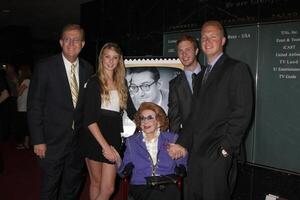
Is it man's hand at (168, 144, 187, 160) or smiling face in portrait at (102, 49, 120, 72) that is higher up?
smiling face in portrait at (102, 49, 120, 72)

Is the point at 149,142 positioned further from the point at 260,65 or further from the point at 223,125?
the point at 260,65

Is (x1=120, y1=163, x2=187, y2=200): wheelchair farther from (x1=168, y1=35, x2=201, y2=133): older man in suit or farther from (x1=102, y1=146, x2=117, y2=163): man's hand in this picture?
(x1=168, y1=35, x2=201, y2=133): older man in suit

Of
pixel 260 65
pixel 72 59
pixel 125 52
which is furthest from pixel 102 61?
pixel 125 52

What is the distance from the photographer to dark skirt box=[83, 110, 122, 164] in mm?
2736

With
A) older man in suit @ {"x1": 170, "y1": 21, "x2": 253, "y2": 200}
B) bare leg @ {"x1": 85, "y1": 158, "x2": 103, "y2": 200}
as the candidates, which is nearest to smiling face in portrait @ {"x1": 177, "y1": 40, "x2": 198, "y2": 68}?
older man in suit @ {"x1": 170, "y1": 21, "x2": 253, "y2": 200}

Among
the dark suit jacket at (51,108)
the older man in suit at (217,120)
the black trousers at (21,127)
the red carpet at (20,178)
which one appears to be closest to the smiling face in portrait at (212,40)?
the older man in suit at (217,120)

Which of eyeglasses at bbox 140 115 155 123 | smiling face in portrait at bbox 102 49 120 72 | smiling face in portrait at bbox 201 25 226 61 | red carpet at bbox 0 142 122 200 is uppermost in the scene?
smiling face in portrait at bbox 201 25 226 61

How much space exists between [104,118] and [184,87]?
0.75m

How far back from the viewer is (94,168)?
2.80m

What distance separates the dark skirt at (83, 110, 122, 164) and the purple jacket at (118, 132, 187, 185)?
163 mm

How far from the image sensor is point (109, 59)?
279 cm

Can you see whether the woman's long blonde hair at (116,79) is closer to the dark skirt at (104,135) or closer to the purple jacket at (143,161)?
the dark skirt at (104,135)

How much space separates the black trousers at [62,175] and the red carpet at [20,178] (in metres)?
1.10

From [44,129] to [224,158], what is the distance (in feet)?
4.69
